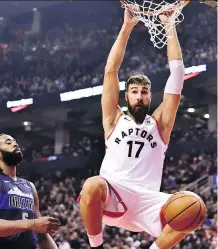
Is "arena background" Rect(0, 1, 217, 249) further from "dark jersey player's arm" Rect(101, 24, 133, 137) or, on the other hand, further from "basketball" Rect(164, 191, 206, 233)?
"basketball" Rect(164, 191, 206, 233)

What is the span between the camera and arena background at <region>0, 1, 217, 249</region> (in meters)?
15.7

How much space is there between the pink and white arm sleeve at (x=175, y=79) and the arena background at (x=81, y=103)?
10.2 metres

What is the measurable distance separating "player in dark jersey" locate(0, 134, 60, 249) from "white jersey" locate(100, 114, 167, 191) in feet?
2.09

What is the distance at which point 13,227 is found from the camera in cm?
317

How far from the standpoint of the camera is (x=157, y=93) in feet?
54.3

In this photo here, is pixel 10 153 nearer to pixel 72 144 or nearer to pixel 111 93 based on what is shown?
pixel 111 93

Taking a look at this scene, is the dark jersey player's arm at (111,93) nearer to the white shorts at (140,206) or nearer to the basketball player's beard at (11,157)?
the white shorts at (140,206)

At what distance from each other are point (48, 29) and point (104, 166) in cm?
2066

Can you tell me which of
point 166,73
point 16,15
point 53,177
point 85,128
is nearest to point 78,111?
point 85,128

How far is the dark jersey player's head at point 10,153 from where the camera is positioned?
374 centimetres

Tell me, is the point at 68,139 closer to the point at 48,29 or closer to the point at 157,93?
the point at 157,93

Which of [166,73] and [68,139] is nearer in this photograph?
[166,73]

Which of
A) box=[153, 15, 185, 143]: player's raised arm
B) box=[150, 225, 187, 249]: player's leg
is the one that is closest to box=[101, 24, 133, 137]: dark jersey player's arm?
box=[153, 15, 185, 143]: player's raised arm

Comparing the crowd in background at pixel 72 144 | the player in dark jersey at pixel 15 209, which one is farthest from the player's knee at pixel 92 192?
the crowd in background at pixel 72 144
